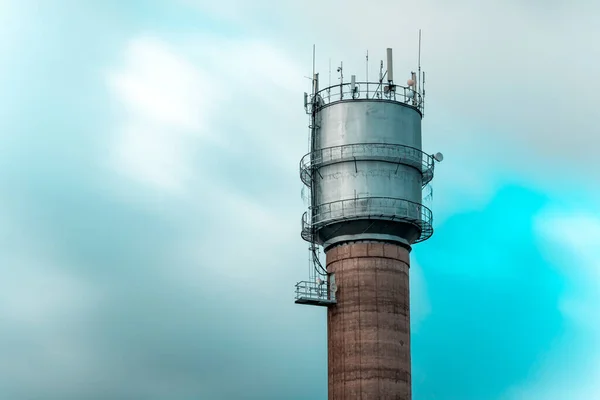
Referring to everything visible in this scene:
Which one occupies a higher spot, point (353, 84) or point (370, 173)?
point (353, 84)

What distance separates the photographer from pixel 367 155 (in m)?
94.8

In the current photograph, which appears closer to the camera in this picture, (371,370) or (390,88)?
(371,370)

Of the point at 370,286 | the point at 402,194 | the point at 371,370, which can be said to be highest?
the point at 402,194

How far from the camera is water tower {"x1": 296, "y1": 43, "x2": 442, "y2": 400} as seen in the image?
92.2 m

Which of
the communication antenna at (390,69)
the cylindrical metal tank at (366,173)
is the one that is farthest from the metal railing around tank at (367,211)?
the communication antenna at (390,69)

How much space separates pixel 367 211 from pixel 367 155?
4201 mm

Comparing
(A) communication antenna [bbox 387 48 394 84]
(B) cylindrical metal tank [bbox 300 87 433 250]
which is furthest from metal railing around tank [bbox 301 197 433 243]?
(A) communication antenna [bbox 387 48 394 84]

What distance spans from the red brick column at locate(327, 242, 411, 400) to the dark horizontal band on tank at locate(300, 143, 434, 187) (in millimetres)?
6330

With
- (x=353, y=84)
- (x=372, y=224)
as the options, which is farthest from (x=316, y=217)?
(x=353, y=84)

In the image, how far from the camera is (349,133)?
95875 millimetres

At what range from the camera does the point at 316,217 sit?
95812 millimetres

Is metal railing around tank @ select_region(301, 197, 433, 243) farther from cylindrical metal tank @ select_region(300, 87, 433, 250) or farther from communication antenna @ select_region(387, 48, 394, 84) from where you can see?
communication antenna @ select_region(387, 48, 394, 84)

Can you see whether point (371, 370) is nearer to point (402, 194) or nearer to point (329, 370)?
point (329, 370)

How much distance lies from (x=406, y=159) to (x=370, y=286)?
992 cm
